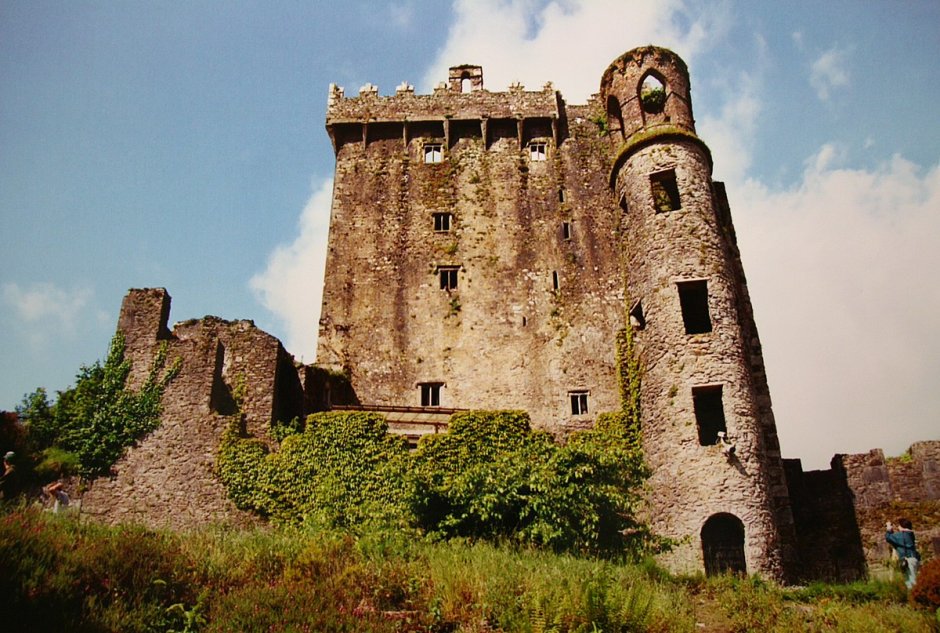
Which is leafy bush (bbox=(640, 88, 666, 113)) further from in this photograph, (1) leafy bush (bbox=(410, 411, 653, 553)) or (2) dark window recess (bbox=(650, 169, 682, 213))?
(1) leafy bush (bbox=(410, 411, 653, 553))

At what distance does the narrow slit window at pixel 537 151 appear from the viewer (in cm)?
3142

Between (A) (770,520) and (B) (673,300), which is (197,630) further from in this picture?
(B) (673,300)

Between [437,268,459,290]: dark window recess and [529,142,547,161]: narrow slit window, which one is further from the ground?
[529,142,547,161]: narrow slit window

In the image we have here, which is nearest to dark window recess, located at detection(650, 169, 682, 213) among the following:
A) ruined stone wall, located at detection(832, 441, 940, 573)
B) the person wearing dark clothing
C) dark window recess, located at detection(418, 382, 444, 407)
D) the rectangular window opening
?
the rectangular window opening

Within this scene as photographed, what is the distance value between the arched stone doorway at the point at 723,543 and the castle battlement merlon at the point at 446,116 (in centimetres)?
1951

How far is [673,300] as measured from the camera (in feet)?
65.7

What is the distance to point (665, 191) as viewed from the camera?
22703 millimetres

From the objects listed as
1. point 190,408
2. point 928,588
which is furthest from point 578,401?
point 928,588

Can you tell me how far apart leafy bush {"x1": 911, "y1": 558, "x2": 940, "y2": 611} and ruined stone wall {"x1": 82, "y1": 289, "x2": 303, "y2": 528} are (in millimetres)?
15937

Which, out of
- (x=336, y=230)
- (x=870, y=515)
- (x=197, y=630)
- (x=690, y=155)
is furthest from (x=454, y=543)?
(x=336, y=230)

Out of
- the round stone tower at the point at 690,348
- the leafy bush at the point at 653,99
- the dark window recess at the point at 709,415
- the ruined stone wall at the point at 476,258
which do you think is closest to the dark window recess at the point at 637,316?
the round stone tower at the point at 690,348

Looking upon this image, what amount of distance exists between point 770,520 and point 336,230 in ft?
66.4

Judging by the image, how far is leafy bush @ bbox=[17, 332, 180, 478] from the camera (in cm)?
2019

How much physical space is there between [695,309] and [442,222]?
39.9 feet
